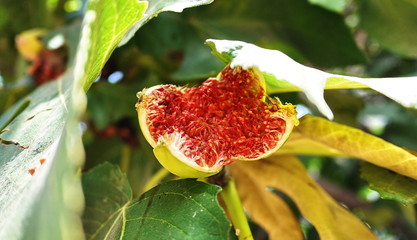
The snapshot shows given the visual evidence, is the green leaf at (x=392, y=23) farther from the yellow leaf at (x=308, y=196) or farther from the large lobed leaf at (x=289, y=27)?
the yellow leaf at (x=308, y=196)

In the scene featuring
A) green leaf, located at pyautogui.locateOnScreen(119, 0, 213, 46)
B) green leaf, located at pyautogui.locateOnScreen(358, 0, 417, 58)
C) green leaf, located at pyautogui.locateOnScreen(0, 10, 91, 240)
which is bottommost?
green leaf, located at pyautogui.locateOnScreen(358, 0, 417, 58)

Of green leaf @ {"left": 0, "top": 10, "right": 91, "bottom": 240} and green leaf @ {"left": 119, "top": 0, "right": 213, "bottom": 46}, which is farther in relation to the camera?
green leaf @ {"left": 119, "top": 0, "right": 213, "bottom": 46}

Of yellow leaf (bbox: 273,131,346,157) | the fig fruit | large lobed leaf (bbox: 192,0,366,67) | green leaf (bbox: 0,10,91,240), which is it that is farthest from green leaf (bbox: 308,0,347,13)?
green leaf (bbox: 0,10,91,240)

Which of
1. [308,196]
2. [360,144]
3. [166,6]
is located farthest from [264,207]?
[166,6]

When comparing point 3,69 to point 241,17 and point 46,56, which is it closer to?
point 46,56

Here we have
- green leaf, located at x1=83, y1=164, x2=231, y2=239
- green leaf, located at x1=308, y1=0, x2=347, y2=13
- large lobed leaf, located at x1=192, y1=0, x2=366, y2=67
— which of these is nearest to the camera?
green leaf, located at x1=83, y1=164, x2=231, y2=239

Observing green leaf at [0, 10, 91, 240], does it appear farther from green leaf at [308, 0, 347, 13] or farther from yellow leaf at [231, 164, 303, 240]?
green leaf at [308, 0, 347, 13]
